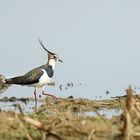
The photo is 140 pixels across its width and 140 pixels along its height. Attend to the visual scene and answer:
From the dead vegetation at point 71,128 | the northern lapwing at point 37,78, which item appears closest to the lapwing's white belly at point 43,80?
the northern lapwing at point 37,78

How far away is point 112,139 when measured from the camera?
16.2 feet

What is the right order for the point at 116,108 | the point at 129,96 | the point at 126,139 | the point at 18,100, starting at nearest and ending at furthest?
1. the point at 126,139
2. the point at 129,96
3. the point at 116,108
4. the point at 18,100

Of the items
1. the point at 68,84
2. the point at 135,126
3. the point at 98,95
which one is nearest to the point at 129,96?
the point at 135,126

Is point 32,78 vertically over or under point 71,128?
over

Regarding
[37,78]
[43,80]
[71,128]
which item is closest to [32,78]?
[37,78]

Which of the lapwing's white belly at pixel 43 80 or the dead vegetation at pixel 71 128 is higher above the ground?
the lapwing's white belly at pixel 43 80

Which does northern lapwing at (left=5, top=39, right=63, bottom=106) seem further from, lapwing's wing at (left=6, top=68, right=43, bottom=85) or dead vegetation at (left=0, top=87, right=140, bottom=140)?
dead vegetation at (left=0, top=87, right=140, bottom=140)

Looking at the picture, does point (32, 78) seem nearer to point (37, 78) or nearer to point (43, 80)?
point (37, 78)

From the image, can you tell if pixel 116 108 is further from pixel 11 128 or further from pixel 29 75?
pixel 11 128

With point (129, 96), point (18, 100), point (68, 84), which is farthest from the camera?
point (68, 84)

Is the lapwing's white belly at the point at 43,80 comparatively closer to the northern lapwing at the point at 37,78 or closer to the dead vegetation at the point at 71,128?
the northern lapwing at the point at 37,78

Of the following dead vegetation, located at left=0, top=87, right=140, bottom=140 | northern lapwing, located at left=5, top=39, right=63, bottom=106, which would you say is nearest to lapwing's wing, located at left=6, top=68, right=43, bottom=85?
northern lapwing, located at left=5, top=39, right=63, bottom=106

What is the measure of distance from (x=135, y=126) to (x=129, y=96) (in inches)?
14.6

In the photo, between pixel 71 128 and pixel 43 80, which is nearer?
pixel 71 128
